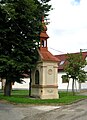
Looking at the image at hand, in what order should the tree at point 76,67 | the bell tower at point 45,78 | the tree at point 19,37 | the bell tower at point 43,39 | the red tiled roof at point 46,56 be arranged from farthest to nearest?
the tree at point 76,67, the bell tower at point 43,39, the red tiled roof at point 46,56, the bell tower at point 45,78, the tree at point 19,37

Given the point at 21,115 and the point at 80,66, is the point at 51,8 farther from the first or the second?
the point at 21,115

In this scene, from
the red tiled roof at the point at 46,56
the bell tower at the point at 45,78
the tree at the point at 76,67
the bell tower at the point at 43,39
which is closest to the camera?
the bell tower at the point at 45,78

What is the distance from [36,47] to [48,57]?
184 centimetres

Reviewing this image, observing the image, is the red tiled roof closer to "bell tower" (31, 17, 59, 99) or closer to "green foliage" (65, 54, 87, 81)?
"bell tower" (31, 17, 59, 99)

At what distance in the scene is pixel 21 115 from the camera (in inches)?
754

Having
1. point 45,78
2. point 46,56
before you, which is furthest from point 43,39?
point 45,78

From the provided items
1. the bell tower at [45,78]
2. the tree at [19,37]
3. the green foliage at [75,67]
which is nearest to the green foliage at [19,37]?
the tree at [19,37]

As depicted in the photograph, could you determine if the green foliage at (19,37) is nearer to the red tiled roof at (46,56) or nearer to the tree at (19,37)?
the tree at (19,37)

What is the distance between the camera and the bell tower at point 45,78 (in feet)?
100

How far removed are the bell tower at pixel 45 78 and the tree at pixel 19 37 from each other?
924 mm

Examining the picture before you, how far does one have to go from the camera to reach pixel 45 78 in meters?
30.8

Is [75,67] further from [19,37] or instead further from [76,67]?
[19,37]

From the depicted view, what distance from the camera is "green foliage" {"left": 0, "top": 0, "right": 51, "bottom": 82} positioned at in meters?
29.8

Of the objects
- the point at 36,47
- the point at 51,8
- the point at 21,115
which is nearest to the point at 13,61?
the point at 36,47
